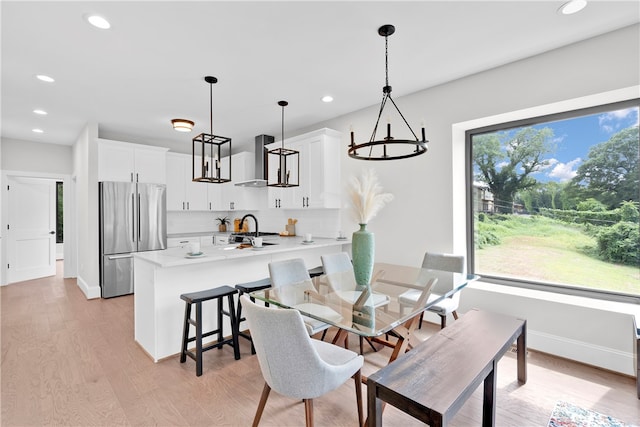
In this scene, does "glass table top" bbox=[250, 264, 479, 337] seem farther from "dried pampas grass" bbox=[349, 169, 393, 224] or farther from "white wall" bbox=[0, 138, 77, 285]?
"white wall" bbox=[0, 138, 77, 285]

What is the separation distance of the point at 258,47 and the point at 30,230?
656 cm

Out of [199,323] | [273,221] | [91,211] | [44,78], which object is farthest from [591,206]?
[91,211]

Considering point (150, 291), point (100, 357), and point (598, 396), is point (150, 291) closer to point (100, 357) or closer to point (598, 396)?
point (100, 357)

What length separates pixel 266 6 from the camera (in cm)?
208

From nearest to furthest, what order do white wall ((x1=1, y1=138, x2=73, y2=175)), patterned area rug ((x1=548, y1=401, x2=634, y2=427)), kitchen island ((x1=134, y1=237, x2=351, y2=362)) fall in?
1. patterned area rug ((x1=548, y1=401, x2=634, y2=427))
2. kitchen island ((x1=134, y1=237, x2=351, y2=362))
3. white wall ((x1=1, y1=138, x2=73, y2=175))

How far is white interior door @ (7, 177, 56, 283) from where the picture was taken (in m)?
5.60

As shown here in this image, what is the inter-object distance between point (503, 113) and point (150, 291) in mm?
3900

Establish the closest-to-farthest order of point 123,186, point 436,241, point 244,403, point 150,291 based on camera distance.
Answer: point 244,403, point 150,291, point 436,241, point 123,186

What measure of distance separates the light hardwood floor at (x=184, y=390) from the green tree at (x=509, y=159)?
1.70 metres

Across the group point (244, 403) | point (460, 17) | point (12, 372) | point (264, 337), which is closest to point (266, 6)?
point (460, 17)

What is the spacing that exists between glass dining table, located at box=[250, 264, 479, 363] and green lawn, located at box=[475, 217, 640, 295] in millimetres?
1026

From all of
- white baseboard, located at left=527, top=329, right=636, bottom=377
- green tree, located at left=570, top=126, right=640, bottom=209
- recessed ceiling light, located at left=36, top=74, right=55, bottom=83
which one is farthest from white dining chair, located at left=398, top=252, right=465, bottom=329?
recessed ceiling light, located at left=36, top=74, right=55, bottom=83

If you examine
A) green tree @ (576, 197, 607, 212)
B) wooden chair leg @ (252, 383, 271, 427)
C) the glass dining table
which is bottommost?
wooden chair leg @ (252, 383, 271, 427)

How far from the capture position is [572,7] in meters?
2.12
